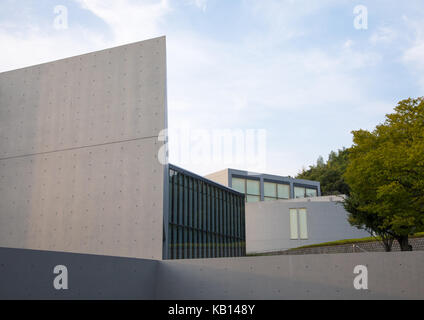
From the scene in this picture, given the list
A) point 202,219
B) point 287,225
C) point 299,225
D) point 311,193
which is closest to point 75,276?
point 202,219

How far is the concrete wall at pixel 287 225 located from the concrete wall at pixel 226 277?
22605mm

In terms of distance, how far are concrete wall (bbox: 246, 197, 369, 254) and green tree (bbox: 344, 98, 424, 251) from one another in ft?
47.9

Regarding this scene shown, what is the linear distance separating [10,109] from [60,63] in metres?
3.74

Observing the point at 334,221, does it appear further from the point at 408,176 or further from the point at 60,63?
the point at 60,63

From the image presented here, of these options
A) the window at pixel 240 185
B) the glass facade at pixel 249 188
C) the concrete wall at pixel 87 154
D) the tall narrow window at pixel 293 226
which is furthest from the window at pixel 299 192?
the concrete wall at pixel 87 154

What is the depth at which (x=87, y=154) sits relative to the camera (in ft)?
65.2

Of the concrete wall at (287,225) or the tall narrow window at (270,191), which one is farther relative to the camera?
the tall narrow window at (270,191)

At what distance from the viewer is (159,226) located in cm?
1784

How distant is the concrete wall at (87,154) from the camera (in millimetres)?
18453

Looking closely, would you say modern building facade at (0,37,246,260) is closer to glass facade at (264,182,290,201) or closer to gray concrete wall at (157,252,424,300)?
gray concrete wall at (157,252,424,300)

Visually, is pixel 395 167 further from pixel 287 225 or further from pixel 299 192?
pixel 299 192

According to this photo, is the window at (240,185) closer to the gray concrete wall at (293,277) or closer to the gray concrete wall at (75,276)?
the gray concrete wall at (293,277)

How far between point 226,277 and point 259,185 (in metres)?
32.1
